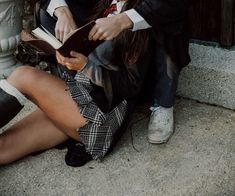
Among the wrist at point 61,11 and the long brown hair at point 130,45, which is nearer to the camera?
the long brown hair at point 130,45

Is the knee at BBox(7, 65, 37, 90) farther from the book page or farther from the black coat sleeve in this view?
the black coat sleeve

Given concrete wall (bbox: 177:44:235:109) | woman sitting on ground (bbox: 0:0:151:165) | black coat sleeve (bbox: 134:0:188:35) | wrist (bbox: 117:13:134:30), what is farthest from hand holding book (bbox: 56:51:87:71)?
concrete wall (bbox: 177:44:235:109)

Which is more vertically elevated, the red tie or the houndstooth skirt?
the red tie

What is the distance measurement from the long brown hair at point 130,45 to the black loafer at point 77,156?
1.74 ft

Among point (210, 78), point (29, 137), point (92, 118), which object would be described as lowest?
point (210, 78)

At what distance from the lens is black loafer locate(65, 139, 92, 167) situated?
8.61ft

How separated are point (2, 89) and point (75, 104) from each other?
39 centimetres

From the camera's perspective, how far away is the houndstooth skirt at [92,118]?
7.98ft

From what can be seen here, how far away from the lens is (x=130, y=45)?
2.43m

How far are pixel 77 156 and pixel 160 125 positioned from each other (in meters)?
0.50

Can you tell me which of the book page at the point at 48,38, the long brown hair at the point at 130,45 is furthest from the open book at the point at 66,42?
the long brown hair at the point at 130,45

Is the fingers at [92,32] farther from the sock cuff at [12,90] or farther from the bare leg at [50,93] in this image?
the sock cuff at [12,90]

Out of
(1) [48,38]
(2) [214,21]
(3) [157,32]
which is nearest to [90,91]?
(1) [48,38]

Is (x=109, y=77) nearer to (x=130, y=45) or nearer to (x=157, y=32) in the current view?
(x=130, y=45)
